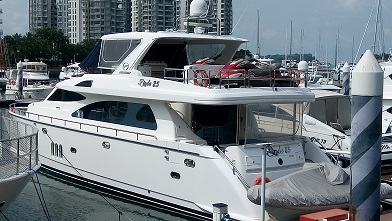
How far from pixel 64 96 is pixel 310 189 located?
805 cm

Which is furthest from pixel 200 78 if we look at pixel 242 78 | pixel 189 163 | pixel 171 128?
pixel 189 163

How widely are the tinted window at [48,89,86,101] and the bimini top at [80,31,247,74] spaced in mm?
791

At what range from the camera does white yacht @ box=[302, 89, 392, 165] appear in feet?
55.1

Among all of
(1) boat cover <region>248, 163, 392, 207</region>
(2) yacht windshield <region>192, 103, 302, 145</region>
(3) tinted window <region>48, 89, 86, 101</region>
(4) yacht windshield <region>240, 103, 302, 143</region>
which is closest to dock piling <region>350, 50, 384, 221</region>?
(1) boat cover <region>248, 163, 392, 207</region>

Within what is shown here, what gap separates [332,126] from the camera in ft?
60.0

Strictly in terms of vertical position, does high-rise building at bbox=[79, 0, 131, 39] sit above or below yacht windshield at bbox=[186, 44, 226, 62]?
above

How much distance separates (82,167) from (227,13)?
16.1 metres

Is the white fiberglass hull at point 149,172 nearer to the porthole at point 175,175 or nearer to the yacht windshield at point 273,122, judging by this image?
the porthole at point 175,175

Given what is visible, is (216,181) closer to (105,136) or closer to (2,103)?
(105,136)

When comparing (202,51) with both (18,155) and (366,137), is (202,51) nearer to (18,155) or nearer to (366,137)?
(18,155)

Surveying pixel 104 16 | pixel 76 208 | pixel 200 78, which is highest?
pixel 104 16

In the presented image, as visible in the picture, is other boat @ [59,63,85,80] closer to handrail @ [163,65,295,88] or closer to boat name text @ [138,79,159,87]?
boat name text @ [138,79,159,87]

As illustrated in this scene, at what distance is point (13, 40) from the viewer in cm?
9200

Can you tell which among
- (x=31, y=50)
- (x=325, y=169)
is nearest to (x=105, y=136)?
(x=325, y=169)
